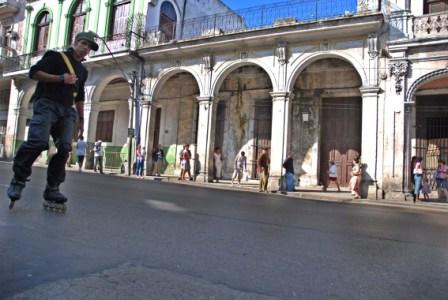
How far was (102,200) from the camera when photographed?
628 centimetres

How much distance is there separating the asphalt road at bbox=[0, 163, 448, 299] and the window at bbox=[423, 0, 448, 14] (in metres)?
12.4

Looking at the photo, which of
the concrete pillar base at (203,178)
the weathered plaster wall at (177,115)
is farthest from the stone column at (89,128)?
the concrete pillar base at (203,178)

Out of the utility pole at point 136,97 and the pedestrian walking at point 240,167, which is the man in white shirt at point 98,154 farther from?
the pedestrian walking at point 240,167

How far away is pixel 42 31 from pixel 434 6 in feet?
75.7

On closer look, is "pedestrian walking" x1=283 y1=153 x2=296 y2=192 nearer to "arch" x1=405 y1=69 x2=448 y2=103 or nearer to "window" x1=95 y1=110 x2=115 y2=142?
"arch" x1=405 y1=69 x2=448 y2=103

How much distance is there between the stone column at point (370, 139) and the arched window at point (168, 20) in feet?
37.7

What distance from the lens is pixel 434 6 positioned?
47.9 feet

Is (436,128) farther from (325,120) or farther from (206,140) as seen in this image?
(206,140)

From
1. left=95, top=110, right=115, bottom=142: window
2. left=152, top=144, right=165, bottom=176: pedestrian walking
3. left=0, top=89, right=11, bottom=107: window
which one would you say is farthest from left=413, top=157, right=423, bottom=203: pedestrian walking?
left=0, top=89, right=11, bottom=107: window

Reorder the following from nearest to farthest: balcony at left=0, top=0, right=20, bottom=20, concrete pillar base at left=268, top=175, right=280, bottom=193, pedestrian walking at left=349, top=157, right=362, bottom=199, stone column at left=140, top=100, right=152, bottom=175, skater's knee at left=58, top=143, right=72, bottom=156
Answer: skater's knee at left=58, top=143, right=72, bottom=156, pedestrian walking at left=349, top=157, right=362, bottom=199, concrete pillar base at left=268, top=175, right=280, bottom=193, stone column at left=140, top=100, right=152, bottom=175, balcony at left=0, top=0, right=20, bottom=20

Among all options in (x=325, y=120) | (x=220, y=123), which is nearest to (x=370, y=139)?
(x=325, y=120)

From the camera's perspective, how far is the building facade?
14.1 meters

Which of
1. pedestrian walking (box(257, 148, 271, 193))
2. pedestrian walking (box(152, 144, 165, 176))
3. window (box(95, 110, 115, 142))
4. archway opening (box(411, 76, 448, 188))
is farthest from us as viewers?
window (box(95, 110, 115, 142))

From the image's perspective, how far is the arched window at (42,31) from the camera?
25.9 meters
